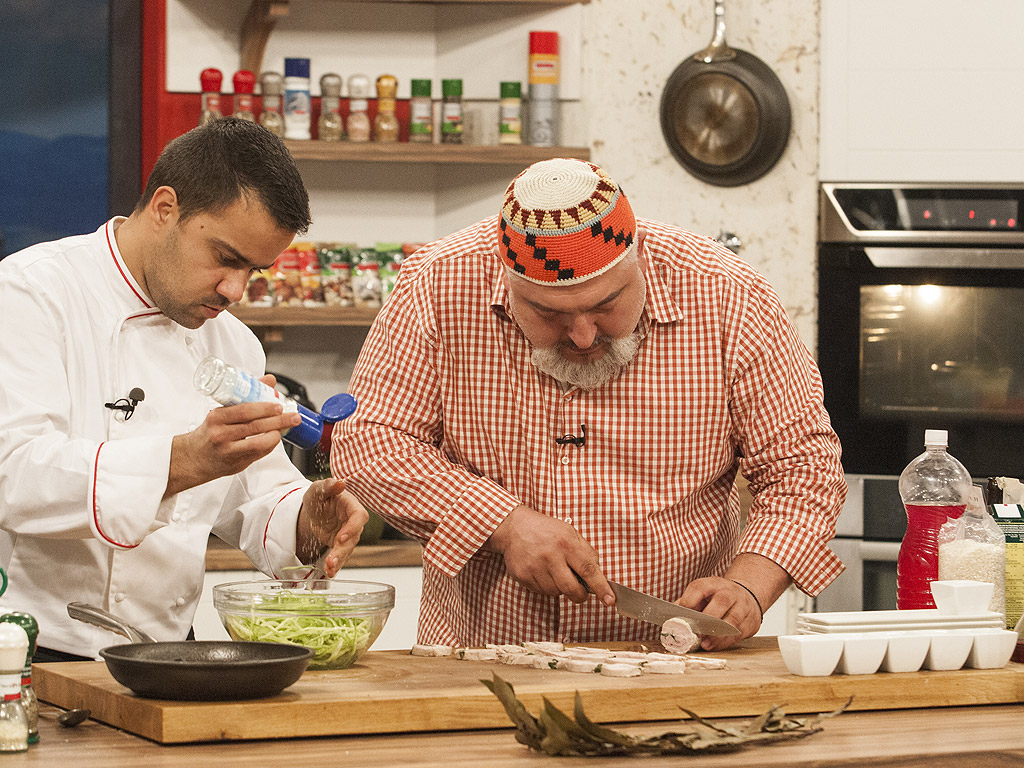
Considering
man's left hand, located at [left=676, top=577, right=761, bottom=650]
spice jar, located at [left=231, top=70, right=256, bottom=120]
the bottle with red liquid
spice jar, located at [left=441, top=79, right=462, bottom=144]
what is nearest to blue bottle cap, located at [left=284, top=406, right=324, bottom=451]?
man's left hand, located at [left=676, top=577, right=761, bottom=650]

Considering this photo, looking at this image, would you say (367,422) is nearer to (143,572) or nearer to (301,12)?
(143,572)

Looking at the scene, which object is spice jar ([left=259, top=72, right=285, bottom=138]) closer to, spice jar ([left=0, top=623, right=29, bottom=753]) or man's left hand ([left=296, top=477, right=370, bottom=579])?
man's left hand ([left=296, top=477, right=370, bottom=579])

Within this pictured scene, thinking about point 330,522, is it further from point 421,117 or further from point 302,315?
point 421,117

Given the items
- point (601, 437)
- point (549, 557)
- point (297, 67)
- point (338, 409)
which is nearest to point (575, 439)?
point (601, 437)

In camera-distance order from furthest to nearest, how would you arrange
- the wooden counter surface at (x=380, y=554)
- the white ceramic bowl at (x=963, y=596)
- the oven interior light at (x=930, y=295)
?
the oven interior light at (x=930, y=295), the wooden counter surface at (x=380, y=554), the white ceramic bowl at (x=963, y=596)

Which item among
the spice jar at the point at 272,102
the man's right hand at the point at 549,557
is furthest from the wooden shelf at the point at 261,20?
the man's right hand at the point at 549,557

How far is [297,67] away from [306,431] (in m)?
2.12

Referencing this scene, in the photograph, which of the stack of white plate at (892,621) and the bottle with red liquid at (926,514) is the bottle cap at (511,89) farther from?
the stack of white plate at (892,621)

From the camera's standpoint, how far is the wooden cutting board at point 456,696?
1.47 metres

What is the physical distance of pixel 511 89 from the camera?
3.65m

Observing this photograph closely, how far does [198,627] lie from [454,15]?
1.83 metres

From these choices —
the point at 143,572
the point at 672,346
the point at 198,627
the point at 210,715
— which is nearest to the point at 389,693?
the point at 210,715

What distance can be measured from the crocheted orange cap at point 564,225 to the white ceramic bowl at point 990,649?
2.34ft

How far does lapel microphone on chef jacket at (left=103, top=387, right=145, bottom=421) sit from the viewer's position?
6.32 ft
